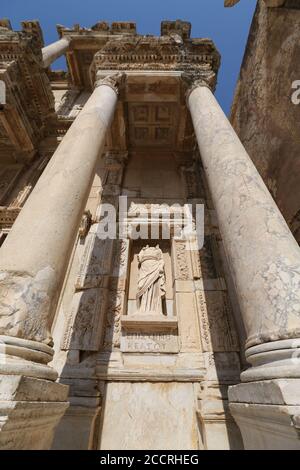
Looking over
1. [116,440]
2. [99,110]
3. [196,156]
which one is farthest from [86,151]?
[196,156]

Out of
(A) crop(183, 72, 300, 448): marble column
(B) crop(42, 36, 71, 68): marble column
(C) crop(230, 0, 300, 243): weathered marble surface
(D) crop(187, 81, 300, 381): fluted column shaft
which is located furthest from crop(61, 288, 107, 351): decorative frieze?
(B) crop(42, 36, 71, 68): marble column

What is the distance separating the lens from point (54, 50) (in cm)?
1259

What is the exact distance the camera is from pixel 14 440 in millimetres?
1836

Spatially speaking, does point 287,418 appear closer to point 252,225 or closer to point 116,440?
point 252,225

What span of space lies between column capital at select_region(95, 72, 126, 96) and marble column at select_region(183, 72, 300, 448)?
4440mm

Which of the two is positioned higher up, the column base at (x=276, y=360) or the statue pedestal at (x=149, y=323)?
the statue pedestal at (x=149, y=323)

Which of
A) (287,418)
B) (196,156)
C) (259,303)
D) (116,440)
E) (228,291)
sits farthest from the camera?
(196,156)

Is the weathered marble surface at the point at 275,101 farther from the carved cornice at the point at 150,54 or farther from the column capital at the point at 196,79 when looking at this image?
the column capital at the point at 196,79

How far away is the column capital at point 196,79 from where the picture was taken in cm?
Answer: 634

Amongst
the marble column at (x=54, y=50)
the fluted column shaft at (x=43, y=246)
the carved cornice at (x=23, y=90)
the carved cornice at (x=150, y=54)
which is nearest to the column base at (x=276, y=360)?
the fluted column shaft at (x=43, y=246)

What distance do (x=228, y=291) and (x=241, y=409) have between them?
3455mm

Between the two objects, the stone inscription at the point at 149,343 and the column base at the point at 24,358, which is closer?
the column base at the point at 24,358

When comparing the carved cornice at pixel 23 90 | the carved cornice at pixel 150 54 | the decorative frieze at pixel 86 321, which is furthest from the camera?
the carved cornice at pixel 23 90
